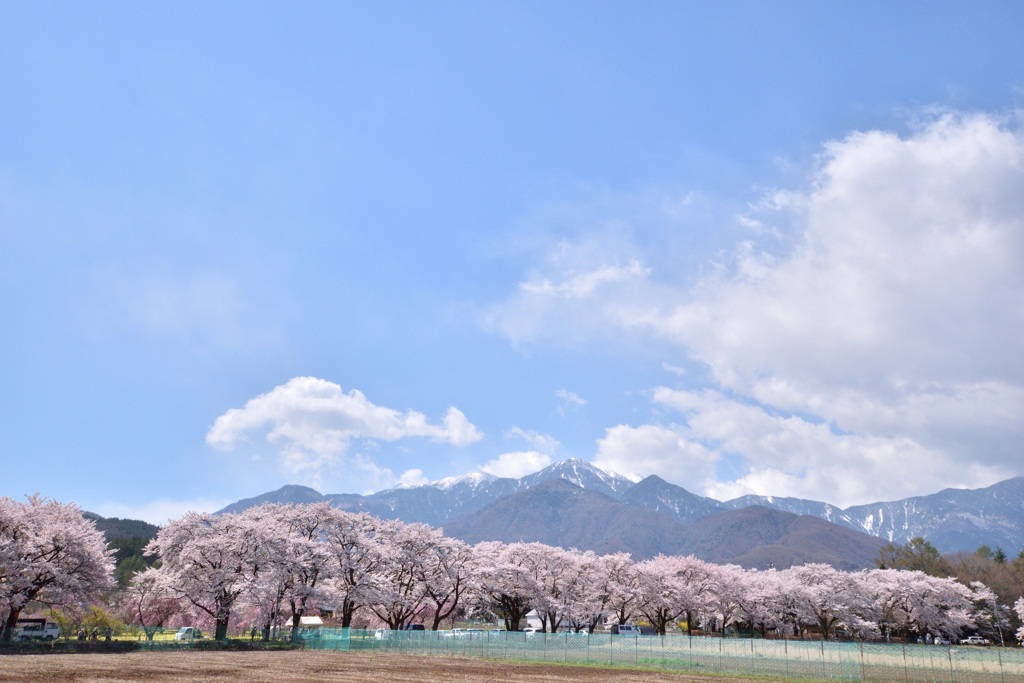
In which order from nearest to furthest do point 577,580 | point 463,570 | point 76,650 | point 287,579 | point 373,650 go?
1. point 76,650
2. point 373,650
3. point 287,579
4. point 463,570
5. point 577,580

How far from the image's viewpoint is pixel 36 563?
4731 cm

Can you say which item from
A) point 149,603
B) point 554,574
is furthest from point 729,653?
point 149,603

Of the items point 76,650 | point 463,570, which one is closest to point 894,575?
point 463,570

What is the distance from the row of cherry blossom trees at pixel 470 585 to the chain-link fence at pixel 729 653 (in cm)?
671

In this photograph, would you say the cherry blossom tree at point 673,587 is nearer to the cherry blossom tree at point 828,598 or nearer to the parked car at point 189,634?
the cherry blossom tree at point 828,598

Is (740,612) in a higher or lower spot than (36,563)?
lower

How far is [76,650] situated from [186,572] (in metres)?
12.9

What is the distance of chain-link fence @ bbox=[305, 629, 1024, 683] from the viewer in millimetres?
36469

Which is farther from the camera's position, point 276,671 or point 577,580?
point 577,580

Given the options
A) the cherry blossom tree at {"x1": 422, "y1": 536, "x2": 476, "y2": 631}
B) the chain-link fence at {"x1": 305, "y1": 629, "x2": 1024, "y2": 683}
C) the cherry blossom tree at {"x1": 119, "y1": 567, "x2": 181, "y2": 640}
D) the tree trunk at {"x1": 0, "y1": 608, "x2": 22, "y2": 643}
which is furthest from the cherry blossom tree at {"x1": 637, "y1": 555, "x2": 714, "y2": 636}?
the tree trunk at {"x1": 0, "y1": 608, "x2": 22, "y2": 643}

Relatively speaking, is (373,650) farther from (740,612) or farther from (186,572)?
(740,612)

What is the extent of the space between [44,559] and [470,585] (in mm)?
38379

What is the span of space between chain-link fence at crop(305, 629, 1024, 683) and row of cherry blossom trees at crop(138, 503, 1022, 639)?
6.71 m

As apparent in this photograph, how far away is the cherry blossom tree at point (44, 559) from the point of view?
47031mm
